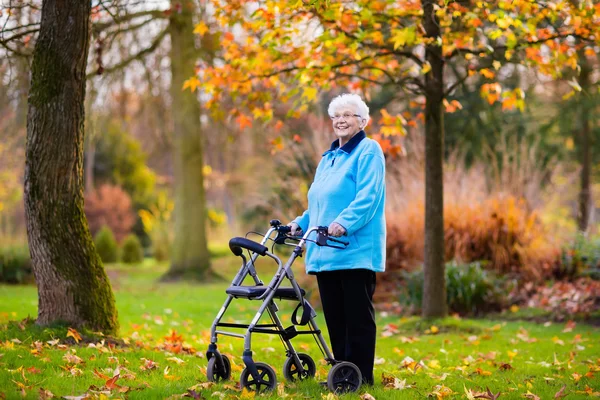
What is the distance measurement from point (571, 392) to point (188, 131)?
441 inches

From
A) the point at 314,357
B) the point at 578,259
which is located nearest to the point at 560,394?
the point at 314,357

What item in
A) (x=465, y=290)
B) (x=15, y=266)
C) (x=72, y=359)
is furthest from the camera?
(x=15, y=266)

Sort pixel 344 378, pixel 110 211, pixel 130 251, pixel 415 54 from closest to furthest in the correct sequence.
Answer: pixel 344 378 < pixel 415 54 < pixel 130 251 < pixel 110 211

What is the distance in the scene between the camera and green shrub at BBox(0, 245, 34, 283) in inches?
528

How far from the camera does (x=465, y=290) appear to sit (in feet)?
29.7

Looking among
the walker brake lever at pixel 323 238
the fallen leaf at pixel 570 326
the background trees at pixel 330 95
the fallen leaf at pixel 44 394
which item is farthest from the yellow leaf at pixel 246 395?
the fallen leaf at pixel 570 326

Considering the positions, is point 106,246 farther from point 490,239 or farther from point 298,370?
point 298,370

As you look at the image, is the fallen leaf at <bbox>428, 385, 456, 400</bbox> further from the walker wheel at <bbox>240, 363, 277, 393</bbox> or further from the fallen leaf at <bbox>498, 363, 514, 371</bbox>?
the fallen leaf at <bbox>498, 363, 514, 371</bbox>

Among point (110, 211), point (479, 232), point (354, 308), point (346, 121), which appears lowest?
point (354, 308)

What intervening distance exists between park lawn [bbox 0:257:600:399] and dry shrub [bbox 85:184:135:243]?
1392 cm

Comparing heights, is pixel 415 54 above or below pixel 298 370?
above

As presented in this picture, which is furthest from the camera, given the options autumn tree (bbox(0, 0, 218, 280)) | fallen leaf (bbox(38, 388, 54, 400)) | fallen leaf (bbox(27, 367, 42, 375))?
autumn tree (bbox(0, 0, 218, 280))

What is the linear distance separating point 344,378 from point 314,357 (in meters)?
2.15

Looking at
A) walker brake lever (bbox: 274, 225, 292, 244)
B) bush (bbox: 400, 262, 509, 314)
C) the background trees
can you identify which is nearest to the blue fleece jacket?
walker brake lever (bbox: 274, 225, 292, 244)
